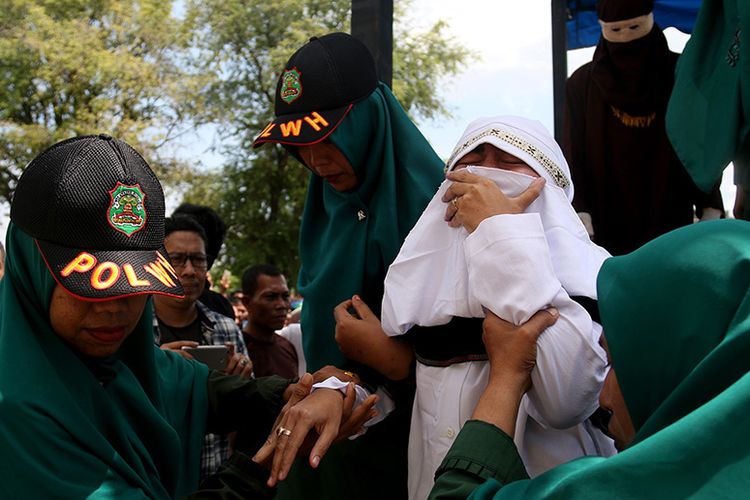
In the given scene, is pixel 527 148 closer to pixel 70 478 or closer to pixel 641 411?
pixel 641 411

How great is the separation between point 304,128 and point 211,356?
1.08m

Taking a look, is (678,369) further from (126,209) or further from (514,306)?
(126,209)

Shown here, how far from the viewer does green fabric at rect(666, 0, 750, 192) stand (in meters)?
2.37

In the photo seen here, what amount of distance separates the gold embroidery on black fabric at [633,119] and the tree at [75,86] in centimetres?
1706

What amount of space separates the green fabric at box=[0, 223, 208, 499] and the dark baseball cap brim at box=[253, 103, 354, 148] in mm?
809

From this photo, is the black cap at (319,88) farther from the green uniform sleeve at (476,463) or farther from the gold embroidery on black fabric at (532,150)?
the green uniform sleeve at (476,463)

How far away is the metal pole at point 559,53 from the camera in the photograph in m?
4.49

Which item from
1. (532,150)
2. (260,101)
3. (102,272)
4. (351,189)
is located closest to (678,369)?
(532,150)

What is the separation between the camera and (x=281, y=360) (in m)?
5.13

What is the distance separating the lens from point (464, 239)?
189cm

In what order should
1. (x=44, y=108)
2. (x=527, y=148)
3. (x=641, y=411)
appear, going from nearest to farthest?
(x=641, y=411), (x=527, y=148), (x=44, y=108)

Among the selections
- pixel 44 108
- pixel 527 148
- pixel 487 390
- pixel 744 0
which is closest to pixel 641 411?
pixel 487 390

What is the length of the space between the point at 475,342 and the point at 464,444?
391 mm

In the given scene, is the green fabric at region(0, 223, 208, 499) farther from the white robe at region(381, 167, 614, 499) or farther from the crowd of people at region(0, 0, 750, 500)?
the white robe at region(381, 167, 614, 499)
